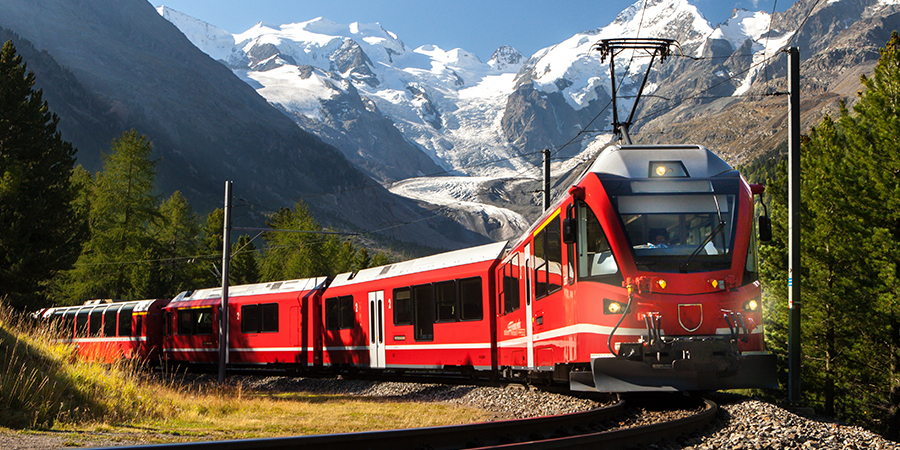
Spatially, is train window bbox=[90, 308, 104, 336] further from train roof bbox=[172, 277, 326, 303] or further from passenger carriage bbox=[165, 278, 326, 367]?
train roof bbox=[172, 277, 326, 303]

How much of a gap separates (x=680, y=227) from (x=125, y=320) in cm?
2752

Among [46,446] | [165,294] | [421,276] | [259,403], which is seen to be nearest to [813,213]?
[421,276]

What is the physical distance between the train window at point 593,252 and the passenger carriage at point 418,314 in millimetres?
6139

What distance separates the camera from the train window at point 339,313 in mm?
21734

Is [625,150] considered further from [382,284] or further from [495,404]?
[382,284]

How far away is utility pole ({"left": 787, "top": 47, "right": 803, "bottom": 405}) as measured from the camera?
13695mm

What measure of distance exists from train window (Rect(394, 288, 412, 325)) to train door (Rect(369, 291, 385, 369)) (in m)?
0.70

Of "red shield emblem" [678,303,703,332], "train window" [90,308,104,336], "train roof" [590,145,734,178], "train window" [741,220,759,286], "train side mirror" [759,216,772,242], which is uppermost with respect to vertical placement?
"train roof" [590,145,734,178]

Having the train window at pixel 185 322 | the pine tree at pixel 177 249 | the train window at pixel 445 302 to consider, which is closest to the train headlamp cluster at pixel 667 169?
the train window at pixel 445 302

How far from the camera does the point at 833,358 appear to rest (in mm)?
26250

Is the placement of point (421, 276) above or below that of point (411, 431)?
above

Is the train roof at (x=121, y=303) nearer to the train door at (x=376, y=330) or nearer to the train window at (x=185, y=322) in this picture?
the train window at (x=185, y=322)

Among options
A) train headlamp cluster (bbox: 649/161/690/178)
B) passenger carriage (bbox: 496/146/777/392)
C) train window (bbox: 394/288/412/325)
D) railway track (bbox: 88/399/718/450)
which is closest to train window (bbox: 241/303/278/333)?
train window (bbox: 394/288/412/325)

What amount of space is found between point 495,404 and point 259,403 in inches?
168
